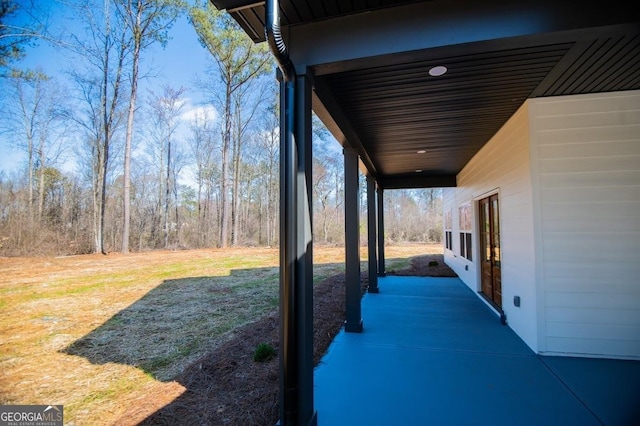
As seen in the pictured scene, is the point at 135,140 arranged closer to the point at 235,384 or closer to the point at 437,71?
the point at 235,384

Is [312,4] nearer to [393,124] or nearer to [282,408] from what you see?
[393,124]

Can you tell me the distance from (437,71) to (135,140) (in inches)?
609

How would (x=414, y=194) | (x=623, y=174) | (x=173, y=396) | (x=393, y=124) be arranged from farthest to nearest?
(x=414, y=194) → (x=393, y=124) → (x=623, y=174) → (x=173, y=396)

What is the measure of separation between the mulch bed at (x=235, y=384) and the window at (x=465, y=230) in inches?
165

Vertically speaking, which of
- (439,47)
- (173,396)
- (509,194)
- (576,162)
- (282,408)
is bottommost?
(173,396)

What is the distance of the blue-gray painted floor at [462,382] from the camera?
2236 mm

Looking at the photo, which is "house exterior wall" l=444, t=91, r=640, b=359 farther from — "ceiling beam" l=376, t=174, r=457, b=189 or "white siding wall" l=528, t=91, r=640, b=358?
"ceiling beam" l=376, t=174, r=457, b=189

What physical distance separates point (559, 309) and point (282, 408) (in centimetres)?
316

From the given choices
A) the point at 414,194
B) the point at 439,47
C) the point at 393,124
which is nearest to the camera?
the point at 439,47

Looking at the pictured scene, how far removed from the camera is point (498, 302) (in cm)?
487

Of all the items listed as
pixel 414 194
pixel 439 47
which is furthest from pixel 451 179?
pixel 414 194

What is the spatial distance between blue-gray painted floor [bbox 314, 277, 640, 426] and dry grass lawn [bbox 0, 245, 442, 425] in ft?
5.19

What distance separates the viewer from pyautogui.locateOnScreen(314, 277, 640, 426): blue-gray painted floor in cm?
224

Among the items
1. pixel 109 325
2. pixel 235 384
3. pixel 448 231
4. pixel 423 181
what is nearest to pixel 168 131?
pixel 423 181
